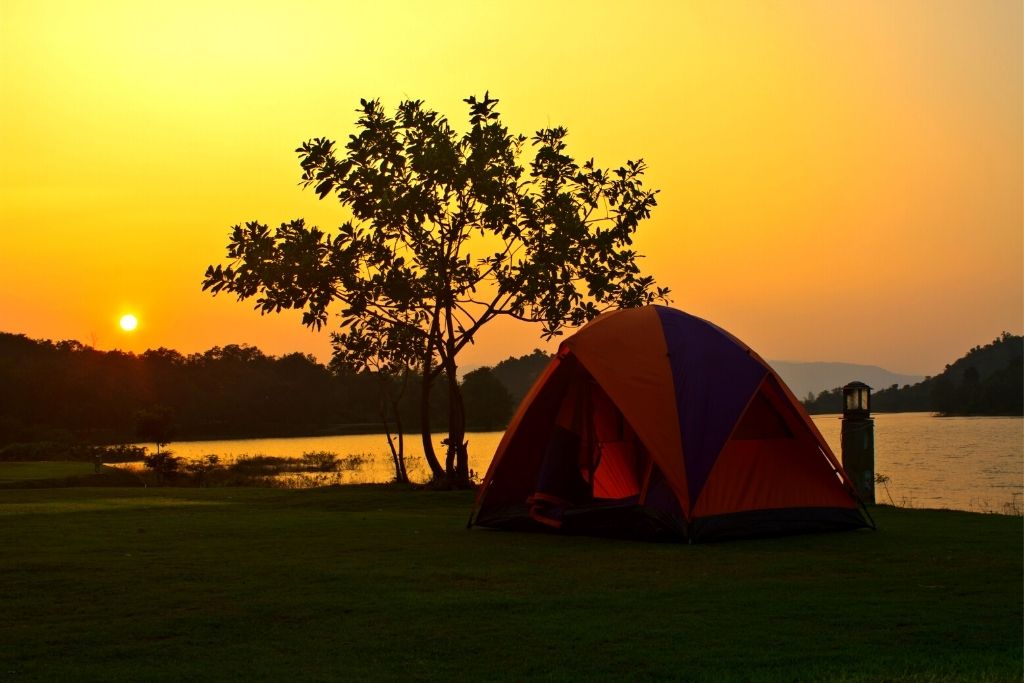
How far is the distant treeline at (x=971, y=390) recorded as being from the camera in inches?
3172

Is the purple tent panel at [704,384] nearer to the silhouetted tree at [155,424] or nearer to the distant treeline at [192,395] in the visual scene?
the silhouetted tree at [155,424]

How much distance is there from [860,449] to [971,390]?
7358cm

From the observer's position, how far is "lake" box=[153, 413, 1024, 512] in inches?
929

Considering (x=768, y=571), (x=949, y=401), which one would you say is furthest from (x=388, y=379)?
(x=949, y=401)

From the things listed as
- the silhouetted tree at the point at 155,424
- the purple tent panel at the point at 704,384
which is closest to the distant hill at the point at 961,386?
the silhouetted tree at the point at 155,424

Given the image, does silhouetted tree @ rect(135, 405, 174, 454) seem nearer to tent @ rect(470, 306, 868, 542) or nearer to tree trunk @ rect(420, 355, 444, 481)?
tree trunk @ rect(420, 355, 444, 481)

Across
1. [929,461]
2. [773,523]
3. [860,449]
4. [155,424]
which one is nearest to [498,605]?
[773,523]

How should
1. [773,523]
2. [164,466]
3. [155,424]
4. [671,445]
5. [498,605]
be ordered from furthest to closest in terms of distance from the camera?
[155,424]
[164,466]
[773,523]
[671,445]
[498,605]

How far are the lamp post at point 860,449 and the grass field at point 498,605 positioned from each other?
3592mm

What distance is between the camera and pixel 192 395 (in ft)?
223

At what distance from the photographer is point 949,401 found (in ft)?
292

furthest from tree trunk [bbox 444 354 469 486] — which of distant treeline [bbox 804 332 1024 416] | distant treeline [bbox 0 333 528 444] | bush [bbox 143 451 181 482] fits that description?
distant treeline [bbox 804 332 1024 416]

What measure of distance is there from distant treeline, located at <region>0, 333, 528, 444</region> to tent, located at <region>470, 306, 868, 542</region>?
36722 millimetres

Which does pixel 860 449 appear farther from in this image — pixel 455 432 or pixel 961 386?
pixel 961 386
